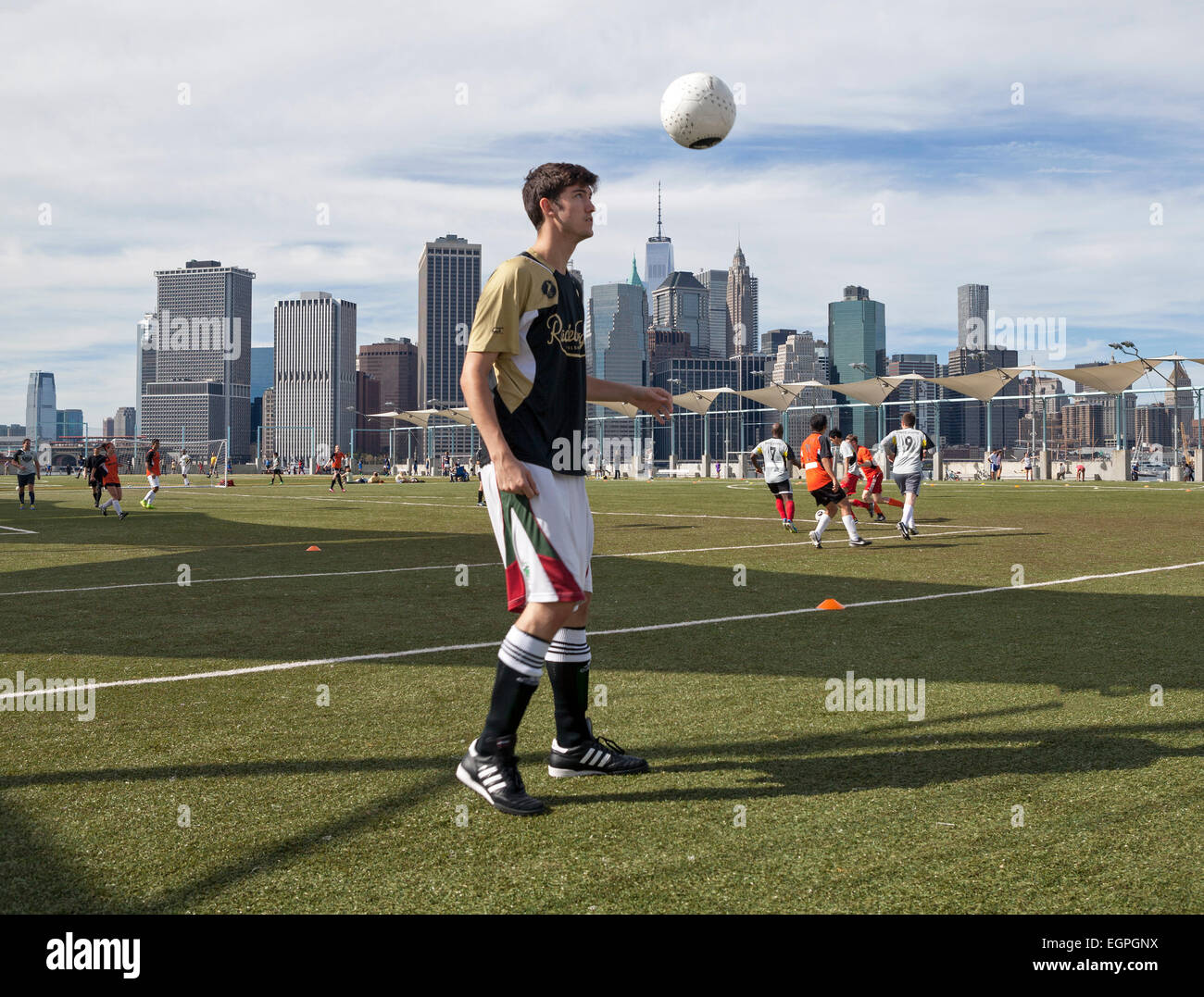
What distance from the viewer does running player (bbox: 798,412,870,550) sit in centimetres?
1413

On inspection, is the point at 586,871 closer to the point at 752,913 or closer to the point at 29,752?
the point at 752,913

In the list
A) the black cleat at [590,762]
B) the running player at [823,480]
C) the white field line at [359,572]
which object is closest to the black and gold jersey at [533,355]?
the black cleat at [590,762]

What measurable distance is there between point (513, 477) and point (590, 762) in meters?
1.10

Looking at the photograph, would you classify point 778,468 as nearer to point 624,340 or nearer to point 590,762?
point 590,762

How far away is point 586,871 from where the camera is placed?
2.80 meters

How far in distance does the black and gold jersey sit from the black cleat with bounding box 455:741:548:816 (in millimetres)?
1006

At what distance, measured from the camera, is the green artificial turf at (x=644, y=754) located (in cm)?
272

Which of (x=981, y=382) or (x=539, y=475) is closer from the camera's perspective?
(x=539, y=475)

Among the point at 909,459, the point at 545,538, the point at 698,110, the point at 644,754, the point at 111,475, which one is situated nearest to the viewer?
the point at 545,538

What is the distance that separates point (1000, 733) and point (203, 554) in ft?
37.9

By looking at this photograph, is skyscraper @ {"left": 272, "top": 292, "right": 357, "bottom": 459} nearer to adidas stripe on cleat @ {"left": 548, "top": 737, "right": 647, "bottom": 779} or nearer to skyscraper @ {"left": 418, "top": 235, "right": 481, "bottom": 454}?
skyscraper @ {"left": 418, "top": 235, "right": 481, "bottom": 454}

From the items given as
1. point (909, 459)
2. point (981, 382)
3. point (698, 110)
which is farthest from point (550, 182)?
point (981, 382)

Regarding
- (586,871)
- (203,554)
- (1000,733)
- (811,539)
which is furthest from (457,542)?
(586,871)

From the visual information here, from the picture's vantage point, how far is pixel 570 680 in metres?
3.84
